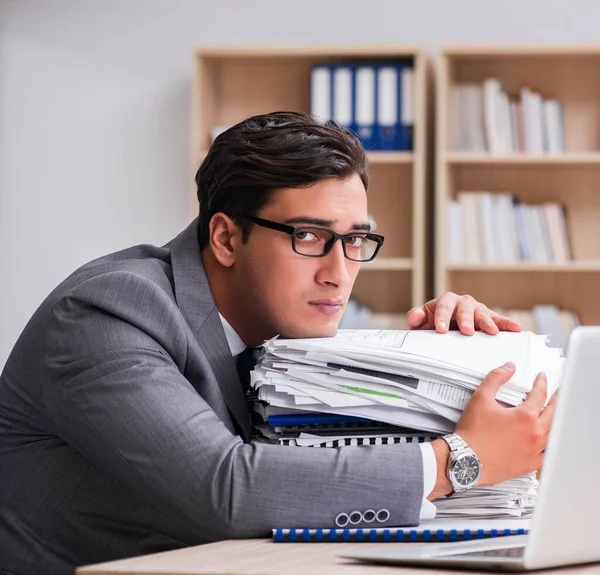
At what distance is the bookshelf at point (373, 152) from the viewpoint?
148 inches

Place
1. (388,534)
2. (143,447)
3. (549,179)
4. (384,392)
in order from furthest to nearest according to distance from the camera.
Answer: (549,179)
(384,392)
(143,447)
(388,534)

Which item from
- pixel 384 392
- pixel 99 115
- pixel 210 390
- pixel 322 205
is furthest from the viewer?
pixel 99 115

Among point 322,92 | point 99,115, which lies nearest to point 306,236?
point 322,92

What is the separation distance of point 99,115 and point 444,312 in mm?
3106

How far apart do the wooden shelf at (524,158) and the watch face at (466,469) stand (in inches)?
109

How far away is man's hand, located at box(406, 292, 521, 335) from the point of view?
55.9 inches

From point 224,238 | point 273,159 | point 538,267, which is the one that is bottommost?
point 538,267

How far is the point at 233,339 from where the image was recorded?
156 cm

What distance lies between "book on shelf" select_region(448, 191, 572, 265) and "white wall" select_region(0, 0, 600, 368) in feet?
3.06

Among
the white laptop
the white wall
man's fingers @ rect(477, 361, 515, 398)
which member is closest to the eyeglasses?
man's fingers @ rect(477, 361, 515, 398)

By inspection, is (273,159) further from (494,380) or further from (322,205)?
(494,380)

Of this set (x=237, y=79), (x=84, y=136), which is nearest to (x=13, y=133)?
(x=84, y=136)

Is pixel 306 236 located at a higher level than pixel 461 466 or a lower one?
higher

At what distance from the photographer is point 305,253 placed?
1.41 metres
